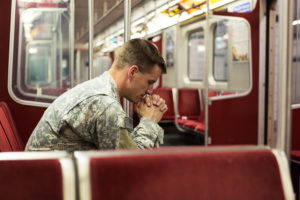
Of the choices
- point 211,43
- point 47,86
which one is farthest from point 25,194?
point 211,43

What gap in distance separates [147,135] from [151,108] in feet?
0.75

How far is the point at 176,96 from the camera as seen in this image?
7.75 meters

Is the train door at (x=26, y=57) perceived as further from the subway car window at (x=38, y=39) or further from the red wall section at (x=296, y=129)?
the red wall section at (x=296, y=129)

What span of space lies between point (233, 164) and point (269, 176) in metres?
0.14

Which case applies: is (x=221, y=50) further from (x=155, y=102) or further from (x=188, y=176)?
(x=188, y=176)

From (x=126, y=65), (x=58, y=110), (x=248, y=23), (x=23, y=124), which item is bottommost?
(x=23, y=124)

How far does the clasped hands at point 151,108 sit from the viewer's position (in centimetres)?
203

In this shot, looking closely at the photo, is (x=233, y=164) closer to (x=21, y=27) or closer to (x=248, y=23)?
(x=21, y=27)

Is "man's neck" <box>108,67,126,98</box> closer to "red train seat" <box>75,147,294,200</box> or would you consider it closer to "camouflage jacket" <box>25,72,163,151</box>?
"camouflage jacket" <box>25,72,163,151</box>

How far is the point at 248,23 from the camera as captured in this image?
4.91 m

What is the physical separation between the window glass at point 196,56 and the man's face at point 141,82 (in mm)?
6224

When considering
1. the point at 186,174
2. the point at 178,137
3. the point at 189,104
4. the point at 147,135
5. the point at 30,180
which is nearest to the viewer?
the point at 30,180

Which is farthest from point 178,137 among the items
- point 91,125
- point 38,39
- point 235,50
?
point 91,125

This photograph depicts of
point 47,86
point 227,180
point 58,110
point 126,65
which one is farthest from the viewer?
point 47,86
